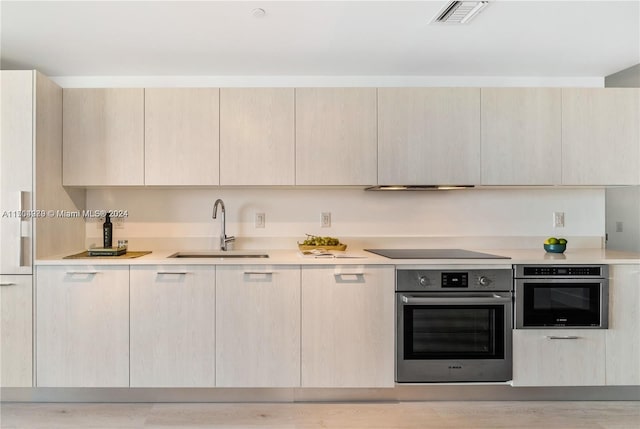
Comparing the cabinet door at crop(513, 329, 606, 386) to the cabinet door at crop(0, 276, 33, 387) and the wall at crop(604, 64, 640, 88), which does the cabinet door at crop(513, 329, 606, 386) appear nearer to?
the wall at crop(604, 64, 640, 88)

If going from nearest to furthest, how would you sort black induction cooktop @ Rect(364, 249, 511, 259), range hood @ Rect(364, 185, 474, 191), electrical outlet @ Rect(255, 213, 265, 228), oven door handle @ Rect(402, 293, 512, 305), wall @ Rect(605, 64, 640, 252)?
oven door handle @ Rect(402, 293, 512, 305)
black induction cooktop @ Rect(364, 249, 511, 259)
range hood @ Rect(364, 185, 474, 191)
wall @ Rect(605, 64, 640, 252)
electrical outlet @ Rect(255, 213, 265, 228)

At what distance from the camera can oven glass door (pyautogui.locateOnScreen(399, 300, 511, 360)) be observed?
257cm

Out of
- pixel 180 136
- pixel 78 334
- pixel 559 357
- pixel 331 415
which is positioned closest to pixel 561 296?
pixel 559 357

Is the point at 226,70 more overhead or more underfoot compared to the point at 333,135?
more overhead

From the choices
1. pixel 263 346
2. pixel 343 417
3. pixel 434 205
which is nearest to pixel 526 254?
pixel 434 205


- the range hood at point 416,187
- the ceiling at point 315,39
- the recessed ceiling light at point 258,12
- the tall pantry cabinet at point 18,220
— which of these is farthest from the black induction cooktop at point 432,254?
the tall pantry cabinet at point 18,220

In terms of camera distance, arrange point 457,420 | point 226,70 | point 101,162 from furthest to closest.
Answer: point 226,70, point 101,162, point 457,420

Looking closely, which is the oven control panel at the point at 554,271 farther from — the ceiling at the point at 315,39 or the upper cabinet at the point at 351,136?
the ceiling at the point at 315,39

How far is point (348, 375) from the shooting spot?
2584mm

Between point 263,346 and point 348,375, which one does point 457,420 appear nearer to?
point 348,375

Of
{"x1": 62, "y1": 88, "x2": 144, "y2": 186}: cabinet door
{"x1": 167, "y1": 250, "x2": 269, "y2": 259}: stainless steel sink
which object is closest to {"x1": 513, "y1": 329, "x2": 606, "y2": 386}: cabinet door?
{"x1": 167, "y1": 250, "x2": 269, "y2": 259}: stainless steel sink

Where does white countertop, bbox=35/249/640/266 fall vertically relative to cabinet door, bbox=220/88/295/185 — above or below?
below

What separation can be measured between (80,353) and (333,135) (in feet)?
6.89

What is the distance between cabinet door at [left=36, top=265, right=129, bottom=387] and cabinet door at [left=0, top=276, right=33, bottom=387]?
5cm
